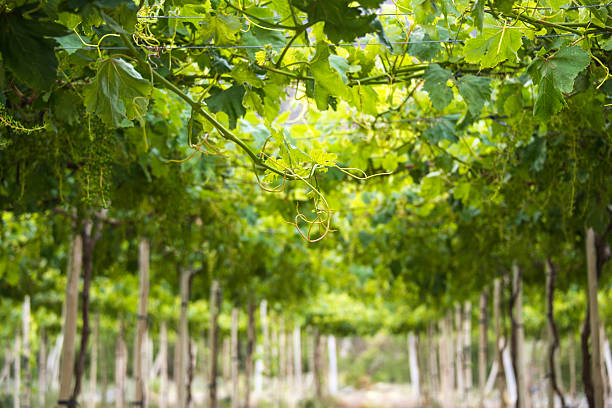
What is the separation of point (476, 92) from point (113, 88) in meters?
1.16

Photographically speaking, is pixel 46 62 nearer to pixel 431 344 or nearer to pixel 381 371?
pixel 431 344

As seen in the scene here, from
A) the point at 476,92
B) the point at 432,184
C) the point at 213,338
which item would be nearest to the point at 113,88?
the point at 476,92

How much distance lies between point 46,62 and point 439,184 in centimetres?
244

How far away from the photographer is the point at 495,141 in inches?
121

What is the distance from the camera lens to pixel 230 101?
1.72 meters

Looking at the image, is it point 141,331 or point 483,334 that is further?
point 483,334

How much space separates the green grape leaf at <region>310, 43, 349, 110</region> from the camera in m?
1.56

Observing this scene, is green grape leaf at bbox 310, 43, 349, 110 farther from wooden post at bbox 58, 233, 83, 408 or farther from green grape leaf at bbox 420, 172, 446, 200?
wooden post at bbox 58, 233, 83, 408

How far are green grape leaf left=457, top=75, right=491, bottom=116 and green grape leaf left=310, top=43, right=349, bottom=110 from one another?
45 cm

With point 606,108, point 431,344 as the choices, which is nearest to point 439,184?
point 606,108

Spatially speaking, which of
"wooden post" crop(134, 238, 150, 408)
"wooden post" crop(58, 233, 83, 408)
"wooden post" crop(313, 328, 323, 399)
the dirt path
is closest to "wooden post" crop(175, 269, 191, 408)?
"wooden post" crop(134, 238, 150, 408)

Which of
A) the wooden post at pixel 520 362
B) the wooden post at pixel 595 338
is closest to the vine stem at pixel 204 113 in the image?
the wooden post at pixel 595 338

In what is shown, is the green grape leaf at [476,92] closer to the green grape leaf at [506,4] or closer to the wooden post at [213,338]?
the green grape leaf at [506,4]

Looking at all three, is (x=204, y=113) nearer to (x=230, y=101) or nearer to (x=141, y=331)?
(x=230, y=101)
